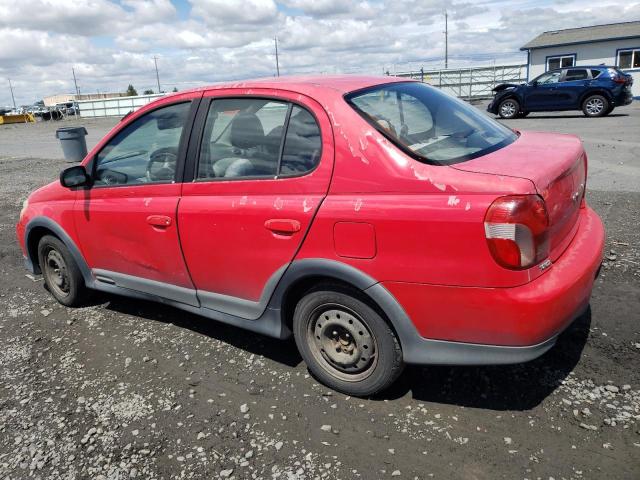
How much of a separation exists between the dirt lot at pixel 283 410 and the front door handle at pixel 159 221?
92 centimetres

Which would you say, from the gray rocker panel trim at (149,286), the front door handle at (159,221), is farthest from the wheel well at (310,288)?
the front door handle at (159,221)

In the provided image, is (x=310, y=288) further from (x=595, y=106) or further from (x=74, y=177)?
(x=595, y=106)

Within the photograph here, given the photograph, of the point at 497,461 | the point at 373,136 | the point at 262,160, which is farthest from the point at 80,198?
the point at 497,461

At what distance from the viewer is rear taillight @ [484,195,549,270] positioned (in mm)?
2357

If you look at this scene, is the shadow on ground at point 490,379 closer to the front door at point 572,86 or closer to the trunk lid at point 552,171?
the trunk lid at point 552,171

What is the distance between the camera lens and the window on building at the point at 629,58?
28828 millimetres

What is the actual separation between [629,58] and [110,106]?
36.9 m

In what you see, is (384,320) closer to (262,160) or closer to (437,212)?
(437,212)

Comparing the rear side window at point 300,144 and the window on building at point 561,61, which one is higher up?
the window on building at point 561,61

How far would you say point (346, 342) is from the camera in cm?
304

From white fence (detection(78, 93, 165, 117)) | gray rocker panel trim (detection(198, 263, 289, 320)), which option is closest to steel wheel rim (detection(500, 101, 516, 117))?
gray rocker panel trim (detection(198, 263, 289, 320))

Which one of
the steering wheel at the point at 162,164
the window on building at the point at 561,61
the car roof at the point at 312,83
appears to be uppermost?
the window on building at the point at 561,61

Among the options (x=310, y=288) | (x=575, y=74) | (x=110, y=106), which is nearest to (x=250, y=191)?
(x=310, y=288)

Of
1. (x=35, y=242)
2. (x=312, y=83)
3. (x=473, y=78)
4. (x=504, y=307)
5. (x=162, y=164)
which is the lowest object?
(x=35, y=242)
